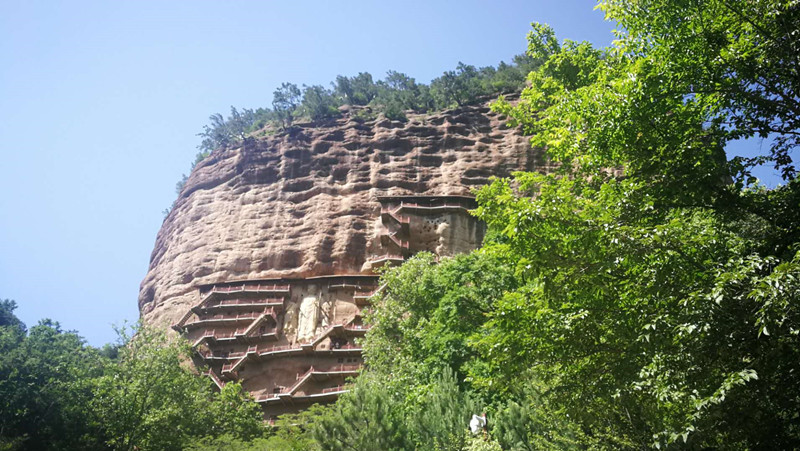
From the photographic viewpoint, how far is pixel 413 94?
162ft

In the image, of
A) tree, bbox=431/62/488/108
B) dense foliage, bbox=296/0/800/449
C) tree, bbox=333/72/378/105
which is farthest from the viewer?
tree, bbox=333/72/378/105

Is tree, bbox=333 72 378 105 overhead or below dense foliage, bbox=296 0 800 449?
overhead

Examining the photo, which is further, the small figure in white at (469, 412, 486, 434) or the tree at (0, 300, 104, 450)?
the tree at (0, 300, 104, 450)

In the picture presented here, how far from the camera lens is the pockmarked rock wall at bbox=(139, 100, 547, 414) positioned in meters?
30.8

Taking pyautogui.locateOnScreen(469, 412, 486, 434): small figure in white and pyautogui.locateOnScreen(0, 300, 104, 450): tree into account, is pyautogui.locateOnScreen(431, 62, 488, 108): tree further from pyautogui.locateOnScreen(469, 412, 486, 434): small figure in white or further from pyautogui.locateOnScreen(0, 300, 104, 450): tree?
pyautogui.locateOnScreen(469, 412, 486, 434): small figure in white

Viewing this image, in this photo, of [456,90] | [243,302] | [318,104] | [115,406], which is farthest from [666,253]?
[318,104]

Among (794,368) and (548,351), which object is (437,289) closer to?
(548,351)

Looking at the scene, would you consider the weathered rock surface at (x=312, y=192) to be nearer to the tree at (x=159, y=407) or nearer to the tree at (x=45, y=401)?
the tree at (x=45, y=401)

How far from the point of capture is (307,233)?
3738 cm

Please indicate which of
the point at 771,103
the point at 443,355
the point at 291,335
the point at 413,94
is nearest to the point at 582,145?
the point at 771,103

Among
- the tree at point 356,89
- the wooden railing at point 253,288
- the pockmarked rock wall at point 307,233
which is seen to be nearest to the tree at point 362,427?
the pockmarked rock wall at point 307,233

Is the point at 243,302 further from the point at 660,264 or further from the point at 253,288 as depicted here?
the point at 660,264

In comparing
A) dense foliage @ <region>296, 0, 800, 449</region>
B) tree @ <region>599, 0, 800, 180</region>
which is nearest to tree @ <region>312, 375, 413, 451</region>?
dense foliage @ <region>296, 0, 800, 449</region>

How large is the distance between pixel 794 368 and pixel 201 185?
46778mm
